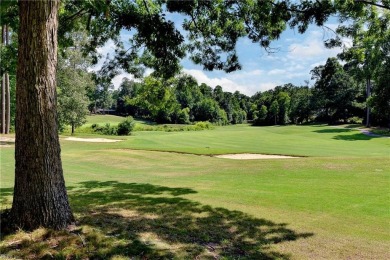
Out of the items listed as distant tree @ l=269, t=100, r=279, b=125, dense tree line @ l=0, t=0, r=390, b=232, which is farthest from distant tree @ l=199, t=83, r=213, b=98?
distant tree @ l=269, t=100, r=279, b=125

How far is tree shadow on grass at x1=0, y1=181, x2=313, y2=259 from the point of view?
14.8 ft

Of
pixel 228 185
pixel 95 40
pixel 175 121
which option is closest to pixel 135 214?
pixel 228 185

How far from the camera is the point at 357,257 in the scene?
5406 millimetres

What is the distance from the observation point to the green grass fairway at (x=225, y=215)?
4660mm

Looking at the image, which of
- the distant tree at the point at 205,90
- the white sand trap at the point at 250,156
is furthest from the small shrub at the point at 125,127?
the white sand trap at the point at 250,156

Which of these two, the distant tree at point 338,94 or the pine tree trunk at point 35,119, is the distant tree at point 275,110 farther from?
the pine tree trunk at point 35,119

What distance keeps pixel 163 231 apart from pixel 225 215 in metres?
2.19

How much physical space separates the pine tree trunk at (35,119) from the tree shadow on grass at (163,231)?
0.51 meters

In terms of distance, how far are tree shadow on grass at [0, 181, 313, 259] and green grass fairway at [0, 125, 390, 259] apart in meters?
0.02

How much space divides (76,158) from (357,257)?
1714cm

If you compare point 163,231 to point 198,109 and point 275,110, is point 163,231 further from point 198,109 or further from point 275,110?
point 198,109

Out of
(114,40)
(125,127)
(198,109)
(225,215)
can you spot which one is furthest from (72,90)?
(198,109)

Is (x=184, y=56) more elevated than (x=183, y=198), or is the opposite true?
(x=184, y=56)

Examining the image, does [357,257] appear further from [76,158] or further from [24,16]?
[76,158]
